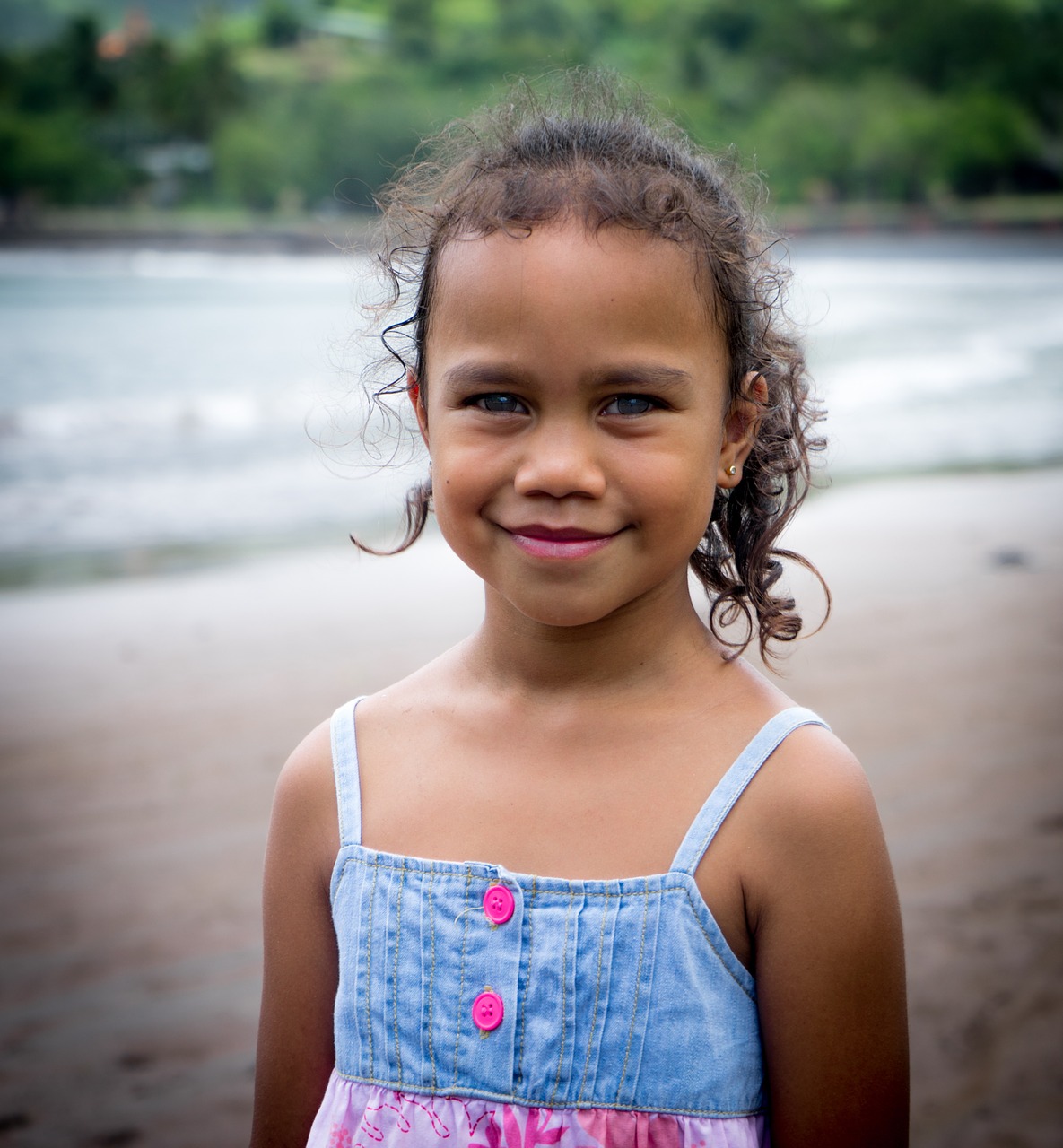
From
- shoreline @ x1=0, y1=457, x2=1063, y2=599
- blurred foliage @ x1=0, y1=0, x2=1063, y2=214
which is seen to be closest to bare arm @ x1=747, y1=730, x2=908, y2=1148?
shoreline @ x1=0, y1=457, x2=1063, y2=599

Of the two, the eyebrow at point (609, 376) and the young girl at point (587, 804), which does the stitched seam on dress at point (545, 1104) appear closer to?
the young girl at point (587, 804)

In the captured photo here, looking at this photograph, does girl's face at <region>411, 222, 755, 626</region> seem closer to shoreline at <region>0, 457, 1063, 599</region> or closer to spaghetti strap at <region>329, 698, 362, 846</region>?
spaghetti strap at <region>329, 698, 362, 846</region>

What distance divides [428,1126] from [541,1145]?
10 cm

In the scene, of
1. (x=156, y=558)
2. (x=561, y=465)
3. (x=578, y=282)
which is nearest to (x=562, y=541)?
(x=561, y=465)

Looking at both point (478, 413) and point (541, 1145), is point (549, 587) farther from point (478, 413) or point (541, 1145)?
point (541, 1145)

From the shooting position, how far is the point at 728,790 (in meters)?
1.08

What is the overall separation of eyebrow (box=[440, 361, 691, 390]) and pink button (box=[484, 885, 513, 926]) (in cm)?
44

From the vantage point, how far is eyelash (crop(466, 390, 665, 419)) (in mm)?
1109

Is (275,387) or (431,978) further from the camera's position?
(275,387)

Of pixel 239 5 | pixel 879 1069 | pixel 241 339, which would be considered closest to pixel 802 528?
pixel 879 1069

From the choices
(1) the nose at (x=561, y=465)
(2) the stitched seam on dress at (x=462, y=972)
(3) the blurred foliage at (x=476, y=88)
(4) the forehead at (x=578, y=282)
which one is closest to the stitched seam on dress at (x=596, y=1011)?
(2) the stitched seam on dress at (x=462, y=972)

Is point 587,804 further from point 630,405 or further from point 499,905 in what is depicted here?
point 630,405

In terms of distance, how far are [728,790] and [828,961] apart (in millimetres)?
162

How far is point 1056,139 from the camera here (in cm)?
3900
